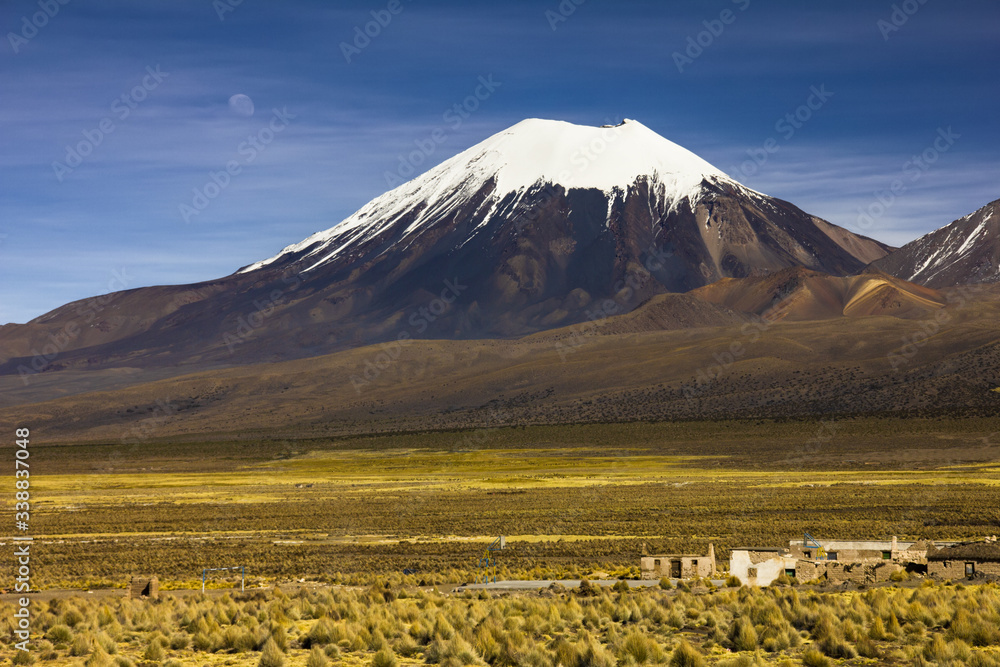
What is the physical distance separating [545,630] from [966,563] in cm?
1039

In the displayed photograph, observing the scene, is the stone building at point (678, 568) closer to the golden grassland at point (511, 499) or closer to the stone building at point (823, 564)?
the stone building at point (823, 564)

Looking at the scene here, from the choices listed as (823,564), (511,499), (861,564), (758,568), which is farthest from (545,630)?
(511,499)

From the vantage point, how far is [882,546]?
26.9 m

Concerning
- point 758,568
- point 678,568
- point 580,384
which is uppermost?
point 580,384

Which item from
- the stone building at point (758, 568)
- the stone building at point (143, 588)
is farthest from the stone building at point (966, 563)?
the stone building at point (143, 588)

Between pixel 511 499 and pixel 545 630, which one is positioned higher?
pixel 545 630

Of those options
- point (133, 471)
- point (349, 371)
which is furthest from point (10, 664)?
point (349, 371)

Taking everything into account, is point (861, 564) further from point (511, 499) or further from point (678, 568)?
point (511, 499)

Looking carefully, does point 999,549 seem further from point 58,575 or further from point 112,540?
point 112,540

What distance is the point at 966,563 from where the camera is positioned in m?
21.6

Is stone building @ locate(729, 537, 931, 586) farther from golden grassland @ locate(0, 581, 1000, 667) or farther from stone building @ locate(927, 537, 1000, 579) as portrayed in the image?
golden grassland @ locate(0, 581, 1000, 667)

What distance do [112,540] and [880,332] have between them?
13270cm

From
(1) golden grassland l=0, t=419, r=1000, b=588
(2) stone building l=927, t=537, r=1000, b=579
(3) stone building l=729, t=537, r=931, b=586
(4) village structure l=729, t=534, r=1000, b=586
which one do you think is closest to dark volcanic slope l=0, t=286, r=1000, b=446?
(1) golden grassland l=0, t=419, r=1000, b=588

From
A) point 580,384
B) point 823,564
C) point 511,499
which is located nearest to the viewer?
point 823,564
